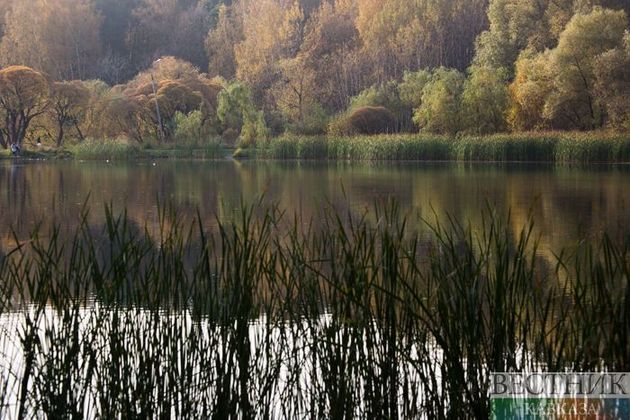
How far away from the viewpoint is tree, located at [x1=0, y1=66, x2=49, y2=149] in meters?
39.5

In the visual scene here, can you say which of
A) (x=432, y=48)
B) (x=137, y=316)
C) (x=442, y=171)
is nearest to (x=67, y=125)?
(x=432, y=48)

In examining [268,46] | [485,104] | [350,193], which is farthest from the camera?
[268,46]

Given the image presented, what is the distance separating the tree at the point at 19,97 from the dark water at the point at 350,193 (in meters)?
16.6

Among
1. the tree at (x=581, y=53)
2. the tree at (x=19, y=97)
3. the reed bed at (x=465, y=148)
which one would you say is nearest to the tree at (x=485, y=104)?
the reed bed at (x=465, y=148)

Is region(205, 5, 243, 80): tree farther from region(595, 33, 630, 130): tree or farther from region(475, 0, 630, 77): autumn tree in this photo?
region(595, 33, 630, 130): tree

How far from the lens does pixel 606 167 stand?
23.5 m

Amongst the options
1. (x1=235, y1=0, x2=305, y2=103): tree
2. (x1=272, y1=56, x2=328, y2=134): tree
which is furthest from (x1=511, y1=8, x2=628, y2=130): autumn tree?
(x1=235, y1=0, x2=305, y2=103): tree

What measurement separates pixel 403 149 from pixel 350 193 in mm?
14925

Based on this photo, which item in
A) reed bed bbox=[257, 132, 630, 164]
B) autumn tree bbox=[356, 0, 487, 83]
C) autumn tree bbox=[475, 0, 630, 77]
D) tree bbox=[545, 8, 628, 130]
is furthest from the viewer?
autumn tree bbox=[356, 0, 487, 83]

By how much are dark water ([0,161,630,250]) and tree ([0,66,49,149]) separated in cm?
1661

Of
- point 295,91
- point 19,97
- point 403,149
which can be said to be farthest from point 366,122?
point 19,97

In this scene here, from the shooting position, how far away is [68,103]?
41.5 metres

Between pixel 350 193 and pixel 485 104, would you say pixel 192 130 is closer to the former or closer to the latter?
pixel 485 104

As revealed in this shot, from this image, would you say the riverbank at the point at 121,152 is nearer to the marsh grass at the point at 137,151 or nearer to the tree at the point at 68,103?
the marsh grass at the point at 137,151
